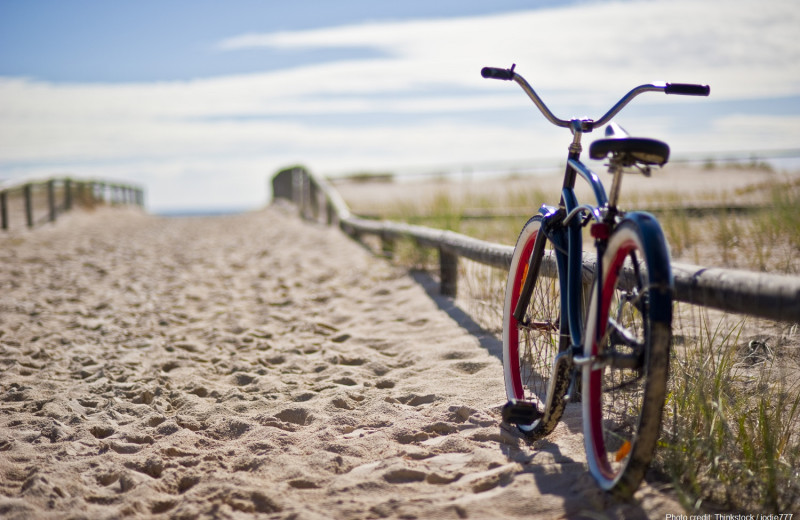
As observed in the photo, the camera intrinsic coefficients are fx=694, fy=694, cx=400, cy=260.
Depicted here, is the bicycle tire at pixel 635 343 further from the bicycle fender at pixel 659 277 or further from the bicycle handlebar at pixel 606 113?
the bicycle handlebar at pixel 606 113

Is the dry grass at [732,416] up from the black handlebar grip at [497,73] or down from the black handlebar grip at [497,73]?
down

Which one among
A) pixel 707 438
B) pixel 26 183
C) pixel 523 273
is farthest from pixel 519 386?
pixel 26 183

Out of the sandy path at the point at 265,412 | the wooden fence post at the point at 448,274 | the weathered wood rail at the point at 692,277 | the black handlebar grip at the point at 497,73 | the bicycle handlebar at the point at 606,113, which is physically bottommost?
the sandy path at the point at 265,412

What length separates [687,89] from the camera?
2551mm

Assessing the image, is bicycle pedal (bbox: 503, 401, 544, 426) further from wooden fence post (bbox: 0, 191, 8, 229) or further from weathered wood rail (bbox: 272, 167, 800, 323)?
wooden fence post (bbox: 0, 191, 8, 229)

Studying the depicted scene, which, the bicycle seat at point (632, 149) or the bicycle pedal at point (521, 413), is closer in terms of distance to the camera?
the bicycle seat at point (632, 149)

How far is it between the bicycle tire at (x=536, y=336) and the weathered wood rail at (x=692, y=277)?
182mm

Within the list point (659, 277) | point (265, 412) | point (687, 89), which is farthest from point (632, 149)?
point (265, 412)

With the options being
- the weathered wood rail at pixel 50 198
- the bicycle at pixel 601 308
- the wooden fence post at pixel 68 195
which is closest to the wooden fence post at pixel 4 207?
the weathered wood rail at pixel 50 198

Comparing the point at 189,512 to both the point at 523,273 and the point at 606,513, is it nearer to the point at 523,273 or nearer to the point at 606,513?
the point at 606,513

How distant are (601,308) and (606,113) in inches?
30.3

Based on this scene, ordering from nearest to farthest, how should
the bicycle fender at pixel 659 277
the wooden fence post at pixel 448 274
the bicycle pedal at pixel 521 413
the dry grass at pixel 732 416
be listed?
1. the bicycle fender at pixel 659 277
2. the dry grass at pixel 732 416
3. the bicycle pedal at pixel 521 413
4. the wooden fence post at pixel 448 274

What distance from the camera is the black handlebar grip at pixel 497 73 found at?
2668 millimetres

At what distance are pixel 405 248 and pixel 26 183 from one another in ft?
29.5
